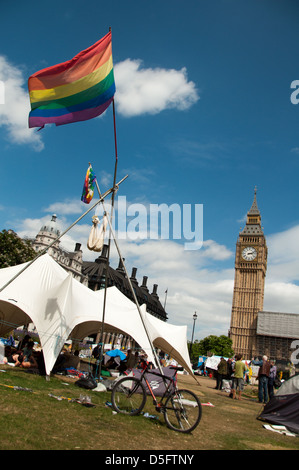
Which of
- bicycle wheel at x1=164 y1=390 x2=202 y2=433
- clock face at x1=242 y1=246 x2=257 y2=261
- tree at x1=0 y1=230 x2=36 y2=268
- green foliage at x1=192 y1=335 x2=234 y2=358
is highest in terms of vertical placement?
clock face at x1=242 y1=246 x2=257 y2=261

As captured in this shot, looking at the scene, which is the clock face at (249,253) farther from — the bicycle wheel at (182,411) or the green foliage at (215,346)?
the bicycle wheel at (182,411)

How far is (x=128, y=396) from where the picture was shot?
24.6ft

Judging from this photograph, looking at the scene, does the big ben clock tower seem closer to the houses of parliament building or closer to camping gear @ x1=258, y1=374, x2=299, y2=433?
the houses of parliament building

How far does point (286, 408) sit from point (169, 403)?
169 inches

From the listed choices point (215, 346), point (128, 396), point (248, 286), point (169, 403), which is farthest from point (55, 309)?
point (248, 286)

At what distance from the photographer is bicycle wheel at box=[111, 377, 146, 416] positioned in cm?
735

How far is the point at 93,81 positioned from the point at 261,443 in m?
9.65

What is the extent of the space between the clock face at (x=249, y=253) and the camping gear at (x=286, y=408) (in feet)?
376

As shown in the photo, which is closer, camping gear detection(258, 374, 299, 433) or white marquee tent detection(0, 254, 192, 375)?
camping gear detection(258, 374, 299, 433)

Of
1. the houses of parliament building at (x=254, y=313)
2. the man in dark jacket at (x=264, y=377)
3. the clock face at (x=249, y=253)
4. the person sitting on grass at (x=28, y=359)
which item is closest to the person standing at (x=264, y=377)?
the man in dark jacket at (x=264, y=377)

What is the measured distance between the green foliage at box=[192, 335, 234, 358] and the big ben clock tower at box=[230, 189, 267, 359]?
19.2 metres

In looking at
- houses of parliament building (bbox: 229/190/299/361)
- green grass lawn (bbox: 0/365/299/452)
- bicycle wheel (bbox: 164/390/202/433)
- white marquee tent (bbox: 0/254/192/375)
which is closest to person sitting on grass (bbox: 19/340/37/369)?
white marquee tent (bbox: 0/254/192/375)

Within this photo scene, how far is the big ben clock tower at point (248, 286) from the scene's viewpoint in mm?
111438

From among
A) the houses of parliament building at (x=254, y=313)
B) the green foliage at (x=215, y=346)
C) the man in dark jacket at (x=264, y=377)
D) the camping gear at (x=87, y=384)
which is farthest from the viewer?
the houses of parliament building at (x=254, y=313)
